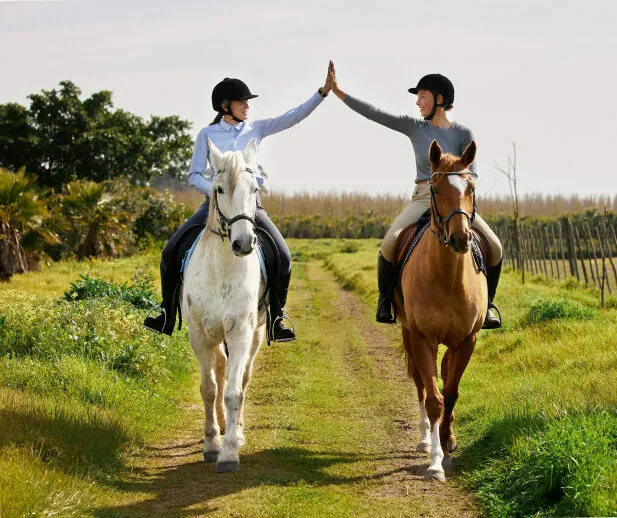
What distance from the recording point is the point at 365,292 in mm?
20281

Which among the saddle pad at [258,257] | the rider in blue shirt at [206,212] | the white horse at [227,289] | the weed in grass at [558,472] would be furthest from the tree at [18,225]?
the weed in grass at [558,472]

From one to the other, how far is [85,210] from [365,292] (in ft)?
38.9

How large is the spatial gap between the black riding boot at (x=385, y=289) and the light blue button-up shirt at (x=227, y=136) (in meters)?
1.67

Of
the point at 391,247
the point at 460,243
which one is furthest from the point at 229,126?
the point at 460,243

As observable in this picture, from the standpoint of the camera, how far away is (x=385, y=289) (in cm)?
789

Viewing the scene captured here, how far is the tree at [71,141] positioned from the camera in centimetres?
3678

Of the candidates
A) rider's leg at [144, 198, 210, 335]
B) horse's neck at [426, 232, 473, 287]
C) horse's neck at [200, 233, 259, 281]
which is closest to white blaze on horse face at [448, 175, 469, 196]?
horse's neck at [426, 232, 473, 287]

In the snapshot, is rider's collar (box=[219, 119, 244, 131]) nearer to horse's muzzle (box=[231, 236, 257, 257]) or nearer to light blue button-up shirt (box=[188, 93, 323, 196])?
light blue button-up shirt (box=[188, 93, 323, 196])

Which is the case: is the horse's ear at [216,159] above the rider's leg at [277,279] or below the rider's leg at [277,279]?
above

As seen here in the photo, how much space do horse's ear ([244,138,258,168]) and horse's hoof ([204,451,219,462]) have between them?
2.45m

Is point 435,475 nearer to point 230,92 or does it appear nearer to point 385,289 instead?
point 385,289

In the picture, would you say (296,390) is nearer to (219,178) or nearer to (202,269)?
(202,269)

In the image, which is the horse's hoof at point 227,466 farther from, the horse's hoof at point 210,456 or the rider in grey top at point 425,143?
the rider in grey top at point 425,143

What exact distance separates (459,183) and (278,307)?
2212 mm
